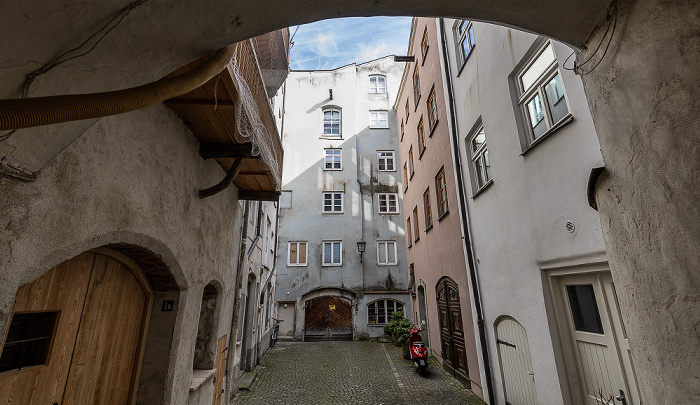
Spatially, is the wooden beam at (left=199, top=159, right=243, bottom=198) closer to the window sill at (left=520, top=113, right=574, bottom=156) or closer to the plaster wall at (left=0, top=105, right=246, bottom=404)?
the plaster wall at (left=0, top=105, right=246, bottom=404)

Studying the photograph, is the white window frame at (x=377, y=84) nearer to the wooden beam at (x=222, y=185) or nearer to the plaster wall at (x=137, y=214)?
the plaster wall at (x=137, y=214)

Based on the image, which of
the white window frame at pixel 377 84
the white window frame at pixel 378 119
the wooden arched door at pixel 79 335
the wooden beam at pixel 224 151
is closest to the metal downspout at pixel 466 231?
the wooden beam at pixel 224 151

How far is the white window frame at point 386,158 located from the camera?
2055 cm

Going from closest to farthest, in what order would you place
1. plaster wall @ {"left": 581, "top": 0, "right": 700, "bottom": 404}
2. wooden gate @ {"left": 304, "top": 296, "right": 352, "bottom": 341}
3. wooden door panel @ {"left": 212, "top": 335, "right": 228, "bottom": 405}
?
plaster wall @ {"left": 581, "top": 0, "right": 700, "bottom": 404}
wooden door panel @ {"left": 212, "top": 335, "right": 228, "bottom": 405}
wooden gate @ {"left": 304, "top": 296, "right": 352, "bottom": 341}

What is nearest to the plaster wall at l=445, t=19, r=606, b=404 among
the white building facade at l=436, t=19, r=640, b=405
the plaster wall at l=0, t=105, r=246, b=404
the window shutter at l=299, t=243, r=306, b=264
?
the white building facade at l=436, t=19, r=640, b=405

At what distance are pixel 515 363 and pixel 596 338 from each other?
2.14m

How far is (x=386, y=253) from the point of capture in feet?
61.4

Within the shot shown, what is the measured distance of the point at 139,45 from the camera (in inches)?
73.7

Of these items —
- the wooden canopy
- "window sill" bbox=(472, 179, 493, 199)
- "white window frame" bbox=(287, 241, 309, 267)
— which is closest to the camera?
the wooden canopy

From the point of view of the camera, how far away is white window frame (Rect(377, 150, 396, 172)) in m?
20.5

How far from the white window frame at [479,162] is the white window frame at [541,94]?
1.35 meters

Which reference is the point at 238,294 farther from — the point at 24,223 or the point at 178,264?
the point at 24,223

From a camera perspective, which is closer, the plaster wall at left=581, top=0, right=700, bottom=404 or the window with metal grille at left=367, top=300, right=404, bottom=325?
the plaster wall at left=581, top=0, right=700, bottom=404

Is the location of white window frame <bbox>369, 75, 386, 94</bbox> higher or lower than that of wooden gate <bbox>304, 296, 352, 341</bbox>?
higher
